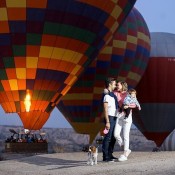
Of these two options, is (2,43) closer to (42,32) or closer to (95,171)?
(42,32)


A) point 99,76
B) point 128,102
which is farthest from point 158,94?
point 128,102

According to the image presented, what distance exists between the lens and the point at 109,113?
789 cm

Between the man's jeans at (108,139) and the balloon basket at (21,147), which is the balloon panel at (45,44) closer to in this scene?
the balloon basket at (21,147)

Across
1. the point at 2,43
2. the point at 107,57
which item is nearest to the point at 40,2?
the point at 2,43

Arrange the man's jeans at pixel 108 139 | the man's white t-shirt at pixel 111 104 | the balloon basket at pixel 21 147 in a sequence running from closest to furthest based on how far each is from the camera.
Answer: the man's white t-shirt at pixel 111 104 < the man's jeans at pixel 108 139 < the balloon basket at pixel 21 147

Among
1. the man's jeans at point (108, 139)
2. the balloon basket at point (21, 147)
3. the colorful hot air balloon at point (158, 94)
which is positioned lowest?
the balloon basket at point (21, 147)

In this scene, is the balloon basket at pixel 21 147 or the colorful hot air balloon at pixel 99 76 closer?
the balloon basket at pixel 21 147

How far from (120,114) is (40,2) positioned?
8.20 meters

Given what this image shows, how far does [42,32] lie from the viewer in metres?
15.3

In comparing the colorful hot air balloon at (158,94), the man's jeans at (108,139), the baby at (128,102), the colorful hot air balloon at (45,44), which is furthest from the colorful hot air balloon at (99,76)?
the baby at (128,102)

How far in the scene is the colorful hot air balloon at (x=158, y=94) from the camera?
27.5 m

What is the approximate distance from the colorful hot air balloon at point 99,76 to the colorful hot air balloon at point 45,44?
15.8 feet

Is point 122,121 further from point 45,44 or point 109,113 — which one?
point 45,44

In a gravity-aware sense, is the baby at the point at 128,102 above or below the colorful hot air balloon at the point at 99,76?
below
